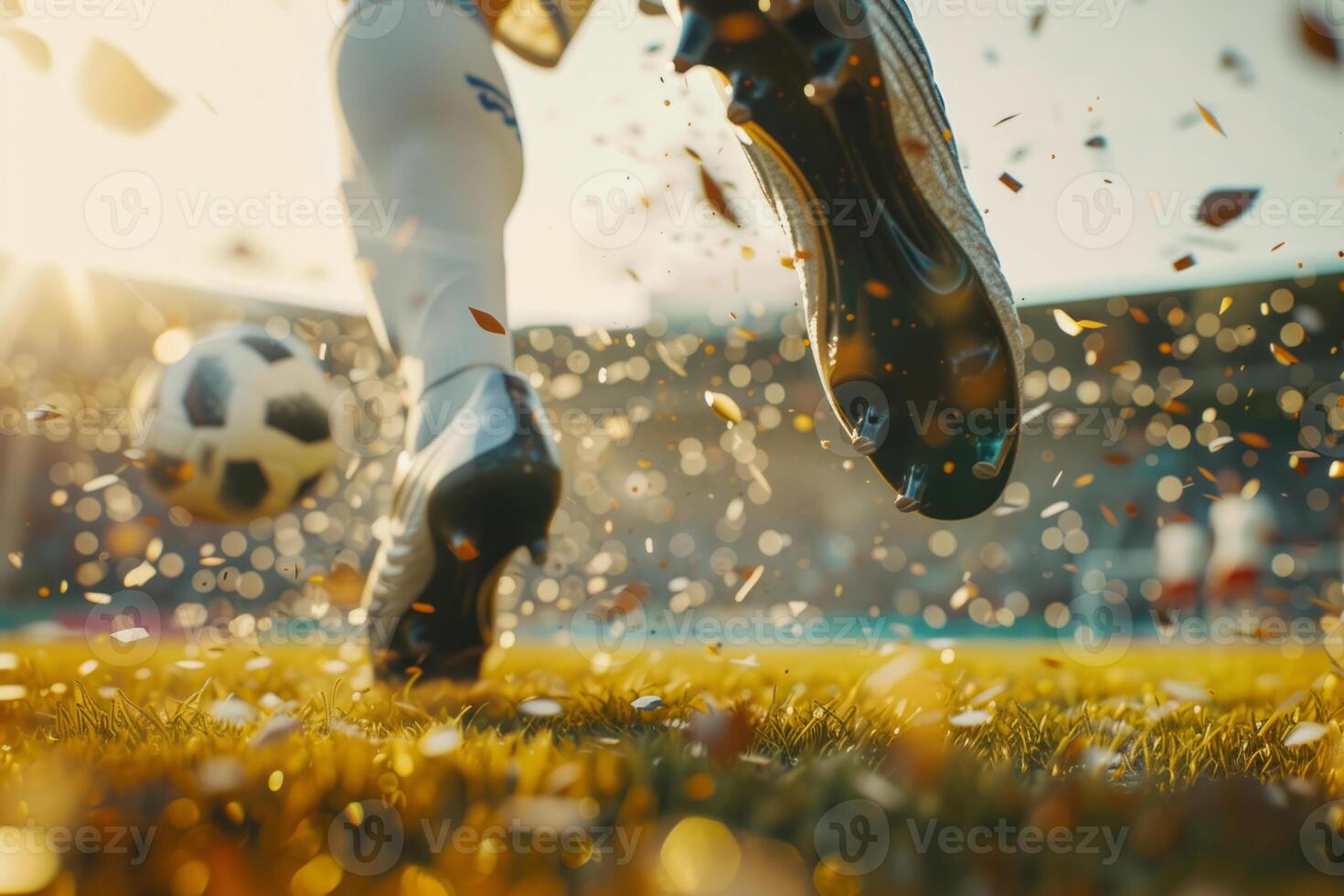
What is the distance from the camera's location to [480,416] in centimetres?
142

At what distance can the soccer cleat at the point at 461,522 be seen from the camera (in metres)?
1.38

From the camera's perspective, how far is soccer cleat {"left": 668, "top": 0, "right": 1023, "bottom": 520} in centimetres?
120

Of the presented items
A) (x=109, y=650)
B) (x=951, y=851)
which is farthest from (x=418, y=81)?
(x=109, y=650)

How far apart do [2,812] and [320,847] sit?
346 millimetres

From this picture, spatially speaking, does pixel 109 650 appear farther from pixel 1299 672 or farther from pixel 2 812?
pixel 1299 672

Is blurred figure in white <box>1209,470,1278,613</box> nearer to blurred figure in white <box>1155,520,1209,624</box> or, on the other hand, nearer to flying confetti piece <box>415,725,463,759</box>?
blurred figure in white <box>1155,520,1209,624</box>

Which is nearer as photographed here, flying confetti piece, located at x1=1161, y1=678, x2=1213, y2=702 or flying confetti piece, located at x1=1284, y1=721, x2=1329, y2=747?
flying confetti piece, located at x1=1284, y1=721, x2=1329, y2=747

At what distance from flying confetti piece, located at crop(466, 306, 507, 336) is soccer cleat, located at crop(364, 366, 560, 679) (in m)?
0.10
